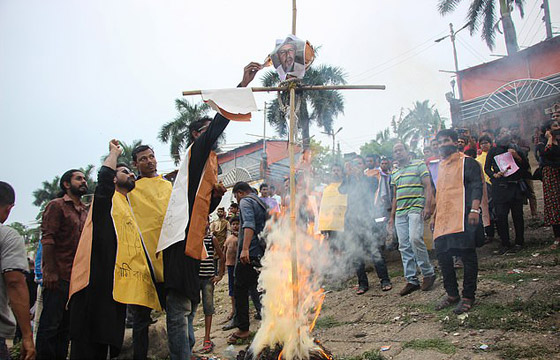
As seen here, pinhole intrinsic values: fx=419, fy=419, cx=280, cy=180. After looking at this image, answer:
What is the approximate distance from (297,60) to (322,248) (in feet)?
12.9

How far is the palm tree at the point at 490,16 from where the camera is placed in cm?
2039

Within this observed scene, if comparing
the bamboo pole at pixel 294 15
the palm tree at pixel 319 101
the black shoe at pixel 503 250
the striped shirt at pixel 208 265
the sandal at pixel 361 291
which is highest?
the palm tree at pixel 319 101

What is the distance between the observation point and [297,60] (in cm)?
436

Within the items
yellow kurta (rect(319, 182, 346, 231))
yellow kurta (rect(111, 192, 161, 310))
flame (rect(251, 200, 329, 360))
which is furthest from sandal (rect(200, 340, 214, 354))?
yellow kurta (rect(319, 182, 346, 231))

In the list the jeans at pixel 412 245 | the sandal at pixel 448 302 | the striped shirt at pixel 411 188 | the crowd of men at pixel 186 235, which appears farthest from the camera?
the striped shirt at pixel 411 188

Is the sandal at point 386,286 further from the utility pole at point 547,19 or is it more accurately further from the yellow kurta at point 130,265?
the utility pole at point 547,19

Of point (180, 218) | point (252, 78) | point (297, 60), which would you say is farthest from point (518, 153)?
point (180, 218)

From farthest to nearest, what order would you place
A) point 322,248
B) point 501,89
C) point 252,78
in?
point 501,89 → point 322,248 → point 252,78

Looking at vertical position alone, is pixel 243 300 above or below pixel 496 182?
below

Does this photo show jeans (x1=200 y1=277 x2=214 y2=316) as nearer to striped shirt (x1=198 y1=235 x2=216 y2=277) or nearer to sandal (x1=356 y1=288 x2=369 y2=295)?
striped shirt (x1=198 y1=235 x2=216 y2=277)

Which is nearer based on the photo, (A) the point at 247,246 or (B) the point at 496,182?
(A) the point at 247,246

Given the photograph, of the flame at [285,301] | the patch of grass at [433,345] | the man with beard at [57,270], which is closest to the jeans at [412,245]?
the flame at [285,301]

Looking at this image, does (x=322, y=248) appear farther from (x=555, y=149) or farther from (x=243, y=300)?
(x=555, y=149)

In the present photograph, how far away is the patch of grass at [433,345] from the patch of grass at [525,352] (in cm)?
44
